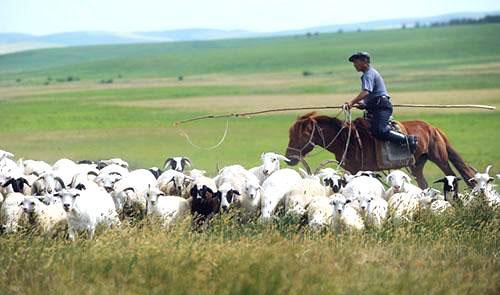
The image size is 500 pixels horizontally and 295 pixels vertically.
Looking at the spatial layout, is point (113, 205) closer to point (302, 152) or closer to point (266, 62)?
point (302, 152)

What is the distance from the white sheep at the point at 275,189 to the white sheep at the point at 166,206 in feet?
3.72

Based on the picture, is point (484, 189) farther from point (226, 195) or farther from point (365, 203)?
point (226, 195)

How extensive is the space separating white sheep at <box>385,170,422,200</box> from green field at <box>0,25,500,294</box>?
7.56ft

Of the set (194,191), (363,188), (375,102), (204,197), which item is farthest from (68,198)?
(375,102)

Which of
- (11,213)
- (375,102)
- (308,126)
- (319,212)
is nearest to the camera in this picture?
(11,213)

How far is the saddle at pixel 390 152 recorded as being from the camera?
20359 mm

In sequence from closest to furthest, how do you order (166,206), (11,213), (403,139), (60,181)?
1. (11,213)
2. (166,206)
3. (60,181)
4. (403,139)

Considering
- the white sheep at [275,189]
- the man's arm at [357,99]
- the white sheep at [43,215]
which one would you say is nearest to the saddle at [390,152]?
the man's arm at [357,99]

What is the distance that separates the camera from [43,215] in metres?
15.8

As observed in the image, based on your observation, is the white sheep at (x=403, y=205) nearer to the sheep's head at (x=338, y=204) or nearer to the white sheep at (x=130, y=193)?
the sheep's head at (x=338, y=204)

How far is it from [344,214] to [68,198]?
3.69 meters

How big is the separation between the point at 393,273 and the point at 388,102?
753cm

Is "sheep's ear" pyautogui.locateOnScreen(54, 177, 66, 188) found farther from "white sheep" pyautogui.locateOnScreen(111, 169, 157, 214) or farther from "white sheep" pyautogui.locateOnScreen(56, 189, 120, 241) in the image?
"white sheep" pyautogui.locateOnScreen(56, 189, 120, 241)

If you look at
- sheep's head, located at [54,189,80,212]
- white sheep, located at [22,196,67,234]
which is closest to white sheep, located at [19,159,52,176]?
white sheep, located at [22,196,67,234]
